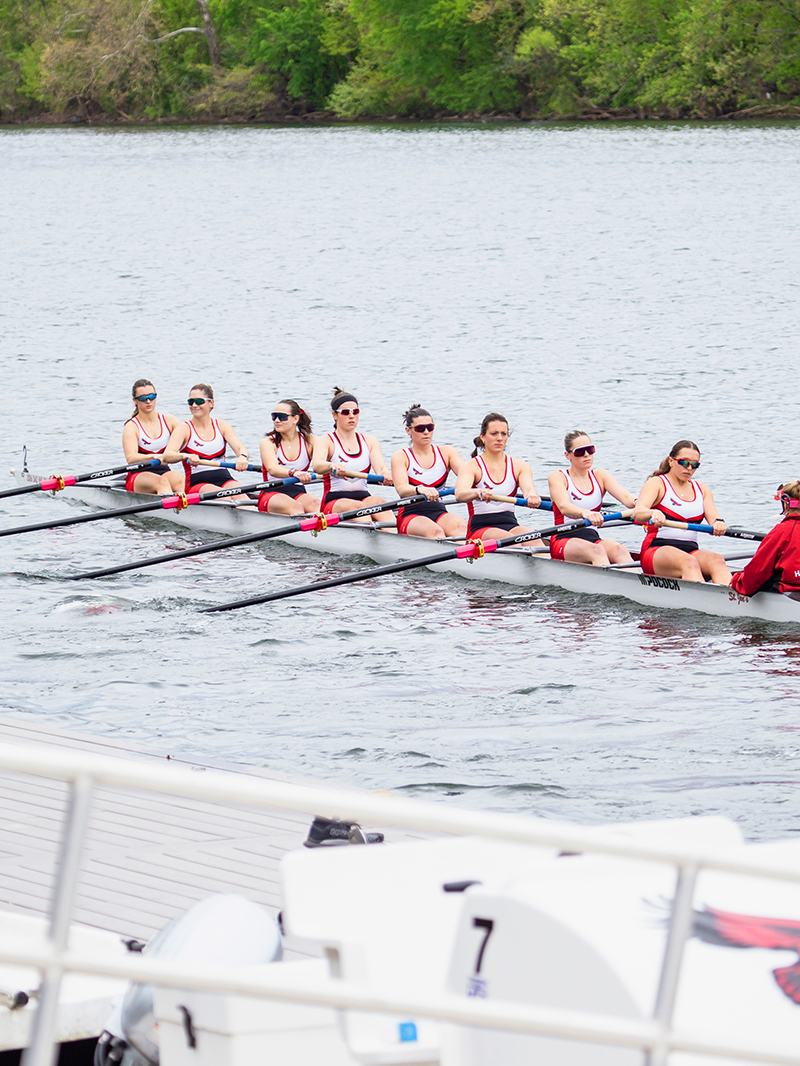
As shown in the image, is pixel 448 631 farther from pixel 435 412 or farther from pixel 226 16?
pixel 226 16

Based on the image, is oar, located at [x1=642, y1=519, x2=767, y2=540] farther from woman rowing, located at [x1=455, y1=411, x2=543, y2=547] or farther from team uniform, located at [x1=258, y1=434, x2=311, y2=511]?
team uniform, located at [x1=258, y1=434, x2=311, y2=511]

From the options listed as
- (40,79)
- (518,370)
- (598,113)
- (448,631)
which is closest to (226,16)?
(40,79)

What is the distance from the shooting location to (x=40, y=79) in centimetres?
7919

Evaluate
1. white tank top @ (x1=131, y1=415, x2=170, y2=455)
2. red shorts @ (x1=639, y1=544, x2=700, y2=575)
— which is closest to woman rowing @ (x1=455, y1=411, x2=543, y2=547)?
red shorts @ (x1=639, y1=544, x2=700, y2=575)

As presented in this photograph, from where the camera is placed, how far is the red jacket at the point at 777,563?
10344 mm

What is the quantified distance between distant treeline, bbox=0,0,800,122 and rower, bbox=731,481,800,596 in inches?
2096

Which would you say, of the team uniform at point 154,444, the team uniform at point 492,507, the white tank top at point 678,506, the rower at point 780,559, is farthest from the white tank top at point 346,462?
the rower at point 780,559

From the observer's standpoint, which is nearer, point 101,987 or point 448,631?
point 101,987

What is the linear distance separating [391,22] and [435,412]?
182 feet

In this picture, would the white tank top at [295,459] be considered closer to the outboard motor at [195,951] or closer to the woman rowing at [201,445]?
the woman rowing at [201,445]

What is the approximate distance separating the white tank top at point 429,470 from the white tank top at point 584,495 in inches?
52.2

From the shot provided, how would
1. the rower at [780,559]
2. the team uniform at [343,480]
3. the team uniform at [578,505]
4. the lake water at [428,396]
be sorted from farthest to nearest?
1. the team uniform at [343,480]
2. the team uniform at [578,505]
3. the rower at [780,559]
4. the lake water at [428,396]

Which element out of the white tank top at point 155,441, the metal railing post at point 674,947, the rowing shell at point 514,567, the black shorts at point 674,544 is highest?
the metal railing post at point 674,947

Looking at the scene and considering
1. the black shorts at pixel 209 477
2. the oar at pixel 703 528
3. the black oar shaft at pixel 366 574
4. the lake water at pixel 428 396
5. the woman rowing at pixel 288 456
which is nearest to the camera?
the lake water at pixel 428 396
